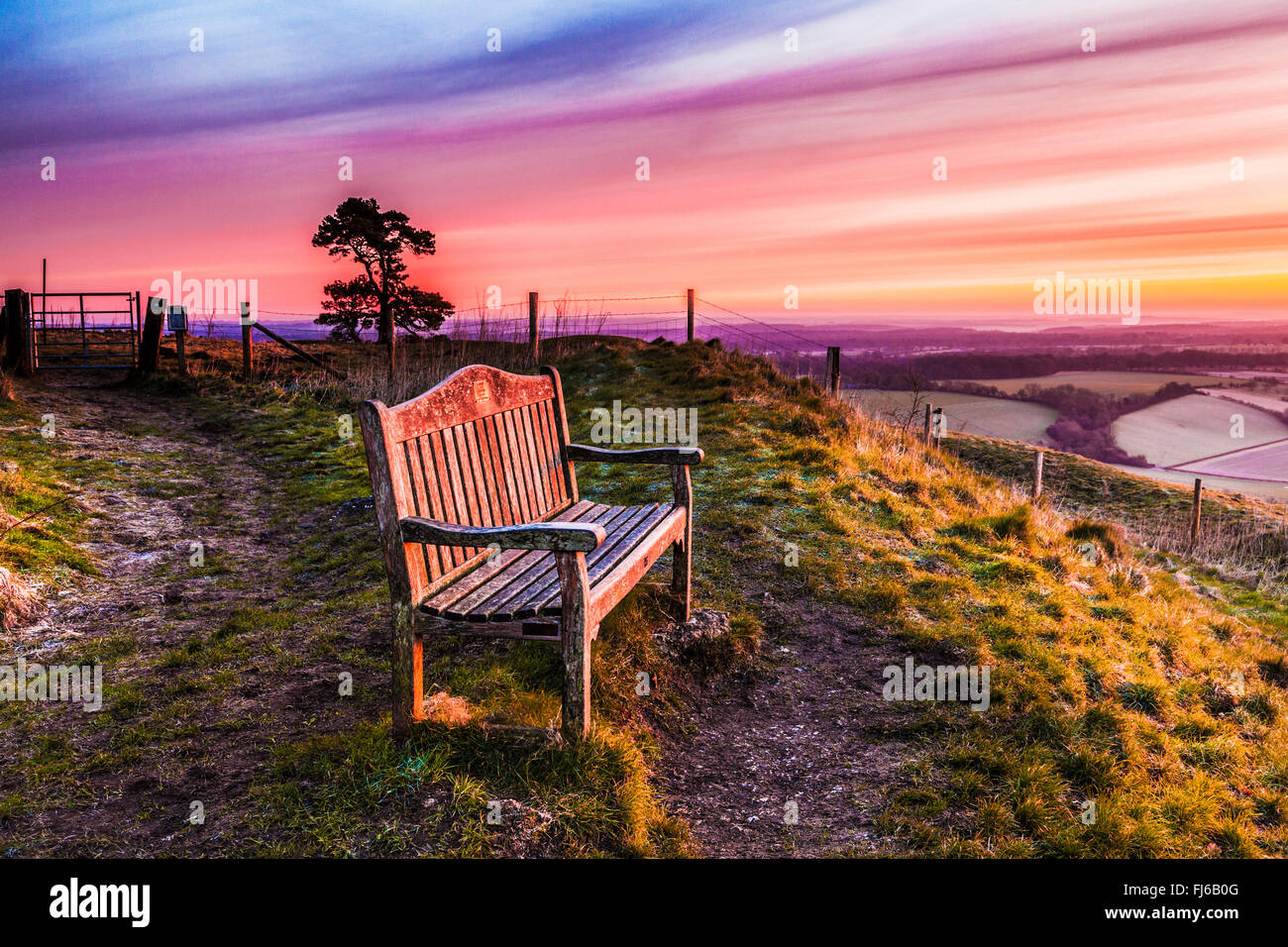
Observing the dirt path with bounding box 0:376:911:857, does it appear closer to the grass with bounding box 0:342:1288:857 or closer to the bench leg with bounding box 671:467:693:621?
the grass with bounding box 0:342:1288:857

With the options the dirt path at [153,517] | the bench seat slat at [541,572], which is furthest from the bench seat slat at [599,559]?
the dirt path at [153,517]

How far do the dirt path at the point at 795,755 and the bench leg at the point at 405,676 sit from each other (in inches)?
43.6

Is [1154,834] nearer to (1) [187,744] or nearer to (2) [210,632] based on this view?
(1) [187,744]

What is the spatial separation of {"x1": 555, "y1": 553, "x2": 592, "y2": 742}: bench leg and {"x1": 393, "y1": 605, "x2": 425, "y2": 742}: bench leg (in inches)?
22.8

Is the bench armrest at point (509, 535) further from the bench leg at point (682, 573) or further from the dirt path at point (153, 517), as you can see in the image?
the dirt path at point (153, 517)

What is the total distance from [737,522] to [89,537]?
209 inches

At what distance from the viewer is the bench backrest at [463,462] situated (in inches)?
126

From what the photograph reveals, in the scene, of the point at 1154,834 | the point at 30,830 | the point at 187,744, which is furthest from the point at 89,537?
the point at 1154,834

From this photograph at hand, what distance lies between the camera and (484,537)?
3168 millimetres

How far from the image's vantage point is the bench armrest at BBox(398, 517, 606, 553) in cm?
306

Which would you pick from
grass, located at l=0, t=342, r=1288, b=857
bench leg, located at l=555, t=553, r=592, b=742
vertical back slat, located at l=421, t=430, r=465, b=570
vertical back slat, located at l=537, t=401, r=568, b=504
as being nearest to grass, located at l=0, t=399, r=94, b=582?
grass, located at l=0, t=342, r=1288, b=857

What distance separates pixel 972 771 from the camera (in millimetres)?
3727

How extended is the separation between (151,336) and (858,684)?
16330 millimetres

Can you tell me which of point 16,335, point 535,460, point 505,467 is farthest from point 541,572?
point 16,335
